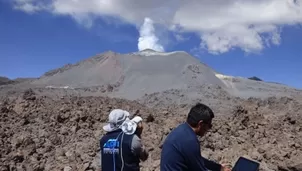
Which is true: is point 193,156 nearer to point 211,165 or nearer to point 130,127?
point 211,165

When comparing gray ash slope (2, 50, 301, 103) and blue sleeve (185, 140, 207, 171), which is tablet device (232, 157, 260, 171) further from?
gray ash slope (2, 50, 301, 103)

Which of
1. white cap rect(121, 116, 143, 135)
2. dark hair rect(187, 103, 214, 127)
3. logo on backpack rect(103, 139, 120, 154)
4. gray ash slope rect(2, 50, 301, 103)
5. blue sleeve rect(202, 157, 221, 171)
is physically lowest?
blue sleeve rect(202, 157, 221, 171)

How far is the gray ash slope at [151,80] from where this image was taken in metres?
34.0

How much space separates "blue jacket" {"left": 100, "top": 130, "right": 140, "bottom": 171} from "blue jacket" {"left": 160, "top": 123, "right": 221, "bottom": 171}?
1.75 ft

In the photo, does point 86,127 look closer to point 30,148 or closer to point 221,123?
point 30,148

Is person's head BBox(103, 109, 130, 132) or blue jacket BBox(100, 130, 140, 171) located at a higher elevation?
person's head BBox(103, 109, 130, 132)

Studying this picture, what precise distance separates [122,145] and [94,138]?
776cm

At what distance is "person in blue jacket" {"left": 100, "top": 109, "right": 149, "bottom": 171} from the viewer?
11.2 ft

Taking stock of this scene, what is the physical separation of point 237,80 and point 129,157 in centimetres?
4037

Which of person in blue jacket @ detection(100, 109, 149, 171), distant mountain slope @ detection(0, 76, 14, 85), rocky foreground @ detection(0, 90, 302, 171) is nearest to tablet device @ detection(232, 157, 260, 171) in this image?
person in blue jacket @ detection(100, 109, 149, 171)

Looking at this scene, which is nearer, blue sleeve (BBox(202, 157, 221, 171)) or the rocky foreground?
blue sleeve (BBox(202, 157, 221, 171))

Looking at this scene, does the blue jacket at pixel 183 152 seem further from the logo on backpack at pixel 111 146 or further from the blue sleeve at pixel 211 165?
the logo on backpack at pixel 111 146

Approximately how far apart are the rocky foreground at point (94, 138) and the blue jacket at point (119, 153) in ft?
12.8

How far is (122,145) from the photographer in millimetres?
3404
